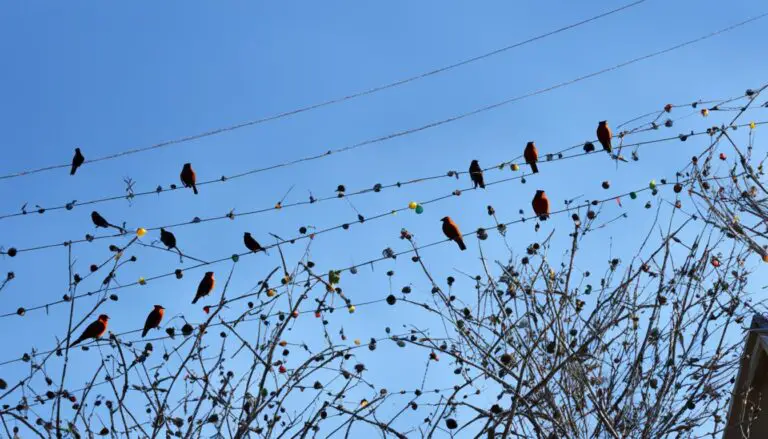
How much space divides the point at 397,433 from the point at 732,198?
14.6ft

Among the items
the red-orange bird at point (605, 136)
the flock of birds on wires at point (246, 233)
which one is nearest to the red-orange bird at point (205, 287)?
the flock of birds on wires at point (246, 233)

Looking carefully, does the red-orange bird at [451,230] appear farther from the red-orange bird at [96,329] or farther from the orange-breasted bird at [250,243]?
the red-orange bird at [96,329]

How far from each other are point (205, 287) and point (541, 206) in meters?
2.77

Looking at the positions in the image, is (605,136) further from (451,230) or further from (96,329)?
(96,329)

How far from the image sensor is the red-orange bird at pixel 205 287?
26.0 ft

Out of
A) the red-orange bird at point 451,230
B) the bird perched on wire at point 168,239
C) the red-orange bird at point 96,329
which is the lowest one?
the red-orange bird at point 96,329

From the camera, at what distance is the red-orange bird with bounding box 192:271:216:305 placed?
7.93m

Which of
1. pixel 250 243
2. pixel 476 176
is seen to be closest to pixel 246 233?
pixel 250 243

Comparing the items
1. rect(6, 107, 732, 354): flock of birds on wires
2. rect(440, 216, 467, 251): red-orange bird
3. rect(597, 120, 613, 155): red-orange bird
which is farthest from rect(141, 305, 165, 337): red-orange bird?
Result: rect(597, 120, 613, 155): red-orange bird

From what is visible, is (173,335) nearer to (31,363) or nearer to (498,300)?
(31,363)

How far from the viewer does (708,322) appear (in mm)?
7656

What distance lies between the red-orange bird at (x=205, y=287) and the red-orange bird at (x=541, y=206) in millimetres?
2630

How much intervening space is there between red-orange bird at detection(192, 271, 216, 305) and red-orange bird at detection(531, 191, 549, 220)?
2.63 meters

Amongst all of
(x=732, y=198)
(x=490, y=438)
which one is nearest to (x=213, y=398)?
(x=490, y=438)
